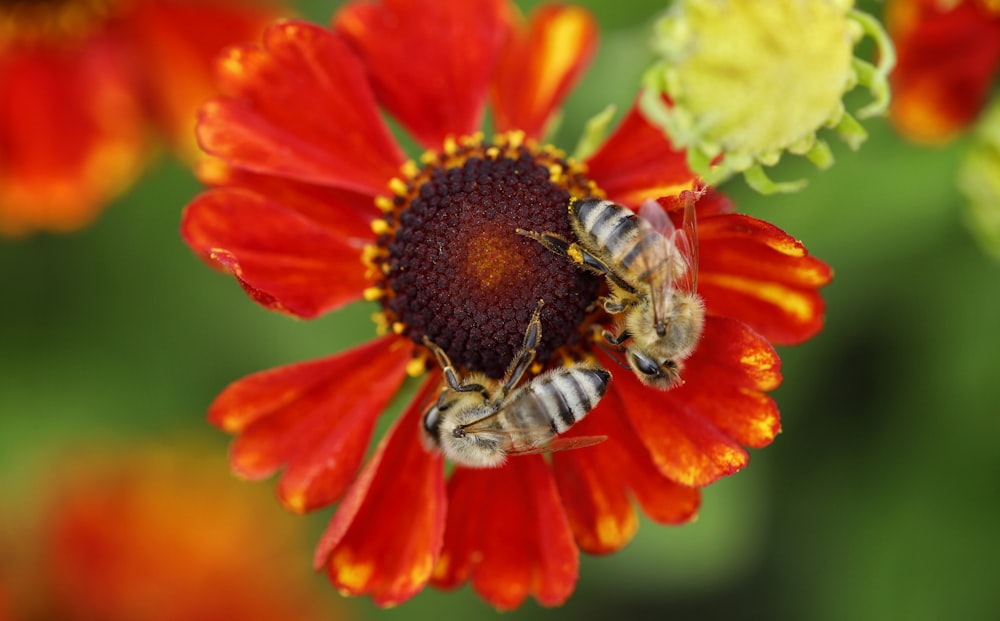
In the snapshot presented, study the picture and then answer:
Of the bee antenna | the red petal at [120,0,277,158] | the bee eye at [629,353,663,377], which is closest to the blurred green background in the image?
the red petal at [120,0,277,158]

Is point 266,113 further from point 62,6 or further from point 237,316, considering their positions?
point 62,6

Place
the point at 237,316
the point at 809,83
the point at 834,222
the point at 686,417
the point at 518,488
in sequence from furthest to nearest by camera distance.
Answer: the point at 237,316 → the point at 834,222 → the point at 518,488 → the point at 686,417 → the point at 809,83

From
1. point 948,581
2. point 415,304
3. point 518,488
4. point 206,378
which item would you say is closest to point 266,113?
point 415,304

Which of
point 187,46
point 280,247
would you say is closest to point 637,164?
point 280,247

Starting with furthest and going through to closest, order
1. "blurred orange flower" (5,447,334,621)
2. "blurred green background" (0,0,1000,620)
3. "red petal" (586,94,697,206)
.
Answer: "blurred orange flower" (5,447,334,621) < "blurred green background" (0,0,1000,620) < "red petal" (586,94,697,206)

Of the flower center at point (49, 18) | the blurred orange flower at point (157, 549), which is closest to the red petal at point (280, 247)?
the blurred orange flower at point (157, 549)

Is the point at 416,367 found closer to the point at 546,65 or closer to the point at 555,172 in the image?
the point at 555,172

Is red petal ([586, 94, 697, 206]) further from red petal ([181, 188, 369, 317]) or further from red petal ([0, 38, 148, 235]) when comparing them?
red petal ([0, 38, 148, 235])
